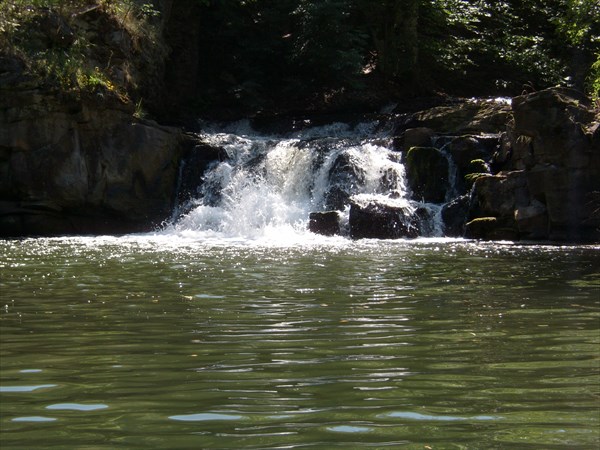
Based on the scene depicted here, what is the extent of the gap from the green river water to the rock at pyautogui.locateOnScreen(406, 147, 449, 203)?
922 cm

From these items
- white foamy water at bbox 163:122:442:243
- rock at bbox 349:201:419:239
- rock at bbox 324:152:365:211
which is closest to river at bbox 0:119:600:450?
rock at bbox 349:201:419:239

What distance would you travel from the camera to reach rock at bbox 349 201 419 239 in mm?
18156

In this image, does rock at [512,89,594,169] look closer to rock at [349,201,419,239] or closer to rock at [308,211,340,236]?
rock at [349,201,419,239]

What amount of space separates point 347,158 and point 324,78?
711cm

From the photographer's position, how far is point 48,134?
781 inches

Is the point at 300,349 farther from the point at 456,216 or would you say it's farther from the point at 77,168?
the point at 77,168

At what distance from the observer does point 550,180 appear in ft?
54.9

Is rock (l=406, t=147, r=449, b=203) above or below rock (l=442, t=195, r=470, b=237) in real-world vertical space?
above

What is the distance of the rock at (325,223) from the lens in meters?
18.7

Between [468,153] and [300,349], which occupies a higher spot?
[468,153]

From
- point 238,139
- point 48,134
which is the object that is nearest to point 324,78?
point 238,139

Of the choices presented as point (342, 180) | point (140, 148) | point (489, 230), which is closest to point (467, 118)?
point (342, 180)

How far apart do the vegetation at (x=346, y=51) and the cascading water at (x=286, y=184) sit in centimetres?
Answer: 357

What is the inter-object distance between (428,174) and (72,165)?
8.21m
